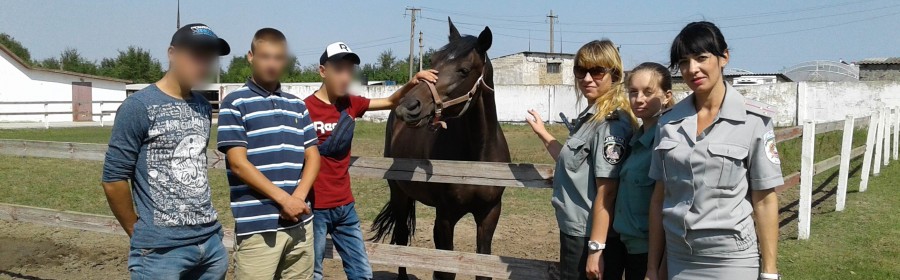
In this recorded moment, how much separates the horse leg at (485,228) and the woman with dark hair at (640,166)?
181cm

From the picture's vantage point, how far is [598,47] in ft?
8.80

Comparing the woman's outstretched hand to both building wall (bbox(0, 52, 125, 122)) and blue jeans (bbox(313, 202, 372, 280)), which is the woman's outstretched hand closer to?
blue jeans (bbox(313, 202, 372, 280))

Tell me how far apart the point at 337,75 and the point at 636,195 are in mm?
1629

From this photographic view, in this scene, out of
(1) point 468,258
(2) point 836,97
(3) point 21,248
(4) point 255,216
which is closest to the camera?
(4) point 255,216

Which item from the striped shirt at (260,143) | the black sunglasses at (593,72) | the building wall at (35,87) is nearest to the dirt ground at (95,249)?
the striped shirt at (260,143)

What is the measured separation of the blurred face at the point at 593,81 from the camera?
8.80 feet

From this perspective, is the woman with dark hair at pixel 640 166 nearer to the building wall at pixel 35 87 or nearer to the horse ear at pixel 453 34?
the horse ear at pixel 453 34

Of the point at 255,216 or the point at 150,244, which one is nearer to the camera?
the point at 150,244

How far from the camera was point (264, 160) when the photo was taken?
2838 millimetres

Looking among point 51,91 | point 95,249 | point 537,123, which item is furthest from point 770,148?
point 51,91

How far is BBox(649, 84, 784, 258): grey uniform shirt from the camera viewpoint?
2191 millimetres

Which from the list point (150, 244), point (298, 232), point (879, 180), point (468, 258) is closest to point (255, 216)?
point (298, 232)

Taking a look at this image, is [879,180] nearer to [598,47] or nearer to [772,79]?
[598,47]

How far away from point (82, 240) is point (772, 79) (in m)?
39.0
